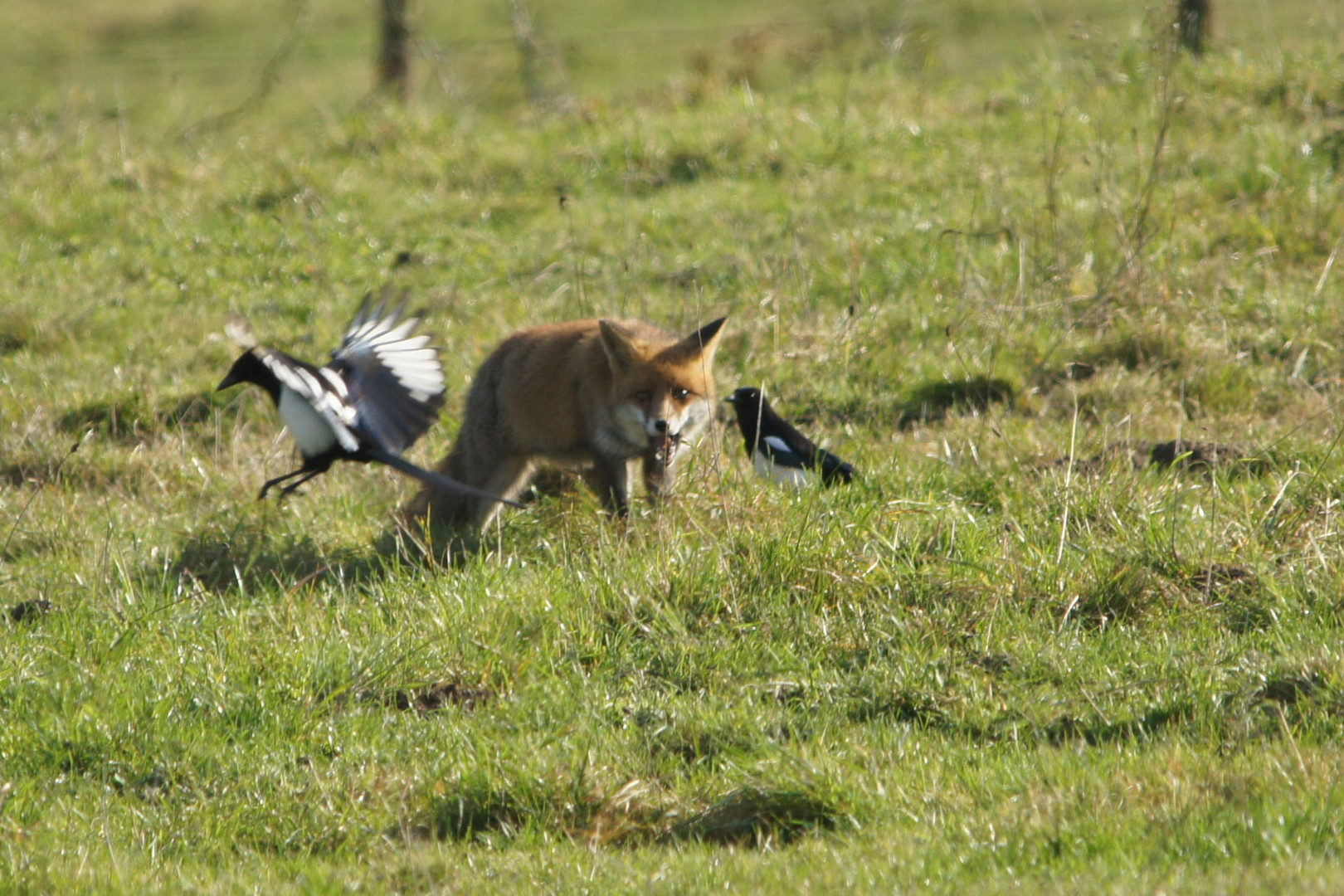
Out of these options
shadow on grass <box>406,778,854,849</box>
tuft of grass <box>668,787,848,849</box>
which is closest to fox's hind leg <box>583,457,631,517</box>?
shadow on grass <box>406,778,854,849</box>

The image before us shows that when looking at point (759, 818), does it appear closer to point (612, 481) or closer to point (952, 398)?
point (612, 481)

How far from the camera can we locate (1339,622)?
449 cm

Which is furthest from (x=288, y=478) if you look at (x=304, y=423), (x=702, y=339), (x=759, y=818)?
(x=759, y=818)

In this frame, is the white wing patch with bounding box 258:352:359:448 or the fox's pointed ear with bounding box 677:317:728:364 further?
the fox's pointed ear with bounding box 677:317:728:364

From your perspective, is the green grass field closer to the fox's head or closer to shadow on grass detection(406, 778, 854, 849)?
shadow on grass detection(406, 778, 854, 849)

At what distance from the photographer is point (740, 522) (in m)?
5.55

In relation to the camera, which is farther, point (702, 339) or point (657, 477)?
point (702, 339)

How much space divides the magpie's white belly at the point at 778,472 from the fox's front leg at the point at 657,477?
0.44 metres

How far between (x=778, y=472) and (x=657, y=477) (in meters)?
0.60

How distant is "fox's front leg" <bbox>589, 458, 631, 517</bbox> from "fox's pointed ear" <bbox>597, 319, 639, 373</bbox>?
48 centimetres

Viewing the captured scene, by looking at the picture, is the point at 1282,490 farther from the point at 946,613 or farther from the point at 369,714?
the point at 369,714

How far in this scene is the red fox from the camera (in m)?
6.23

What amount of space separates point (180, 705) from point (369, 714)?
643mm

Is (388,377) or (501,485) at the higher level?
(388,377)
